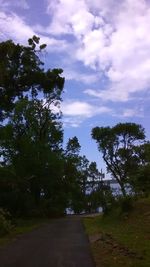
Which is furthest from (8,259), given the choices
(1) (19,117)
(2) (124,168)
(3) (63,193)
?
(2) (124,168)

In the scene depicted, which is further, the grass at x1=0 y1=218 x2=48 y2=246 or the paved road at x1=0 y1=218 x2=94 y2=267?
the grass at x1=0 y1=218 x2=48 y2=246

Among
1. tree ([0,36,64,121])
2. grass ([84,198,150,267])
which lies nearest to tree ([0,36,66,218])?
tree ([0,36,64,121])

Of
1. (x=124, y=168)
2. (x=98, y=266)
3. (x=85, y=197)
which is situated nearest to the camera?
(x=98, y=266)

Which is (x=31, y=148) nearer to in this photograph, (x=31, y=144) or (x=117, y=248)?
(x=31, y=144)

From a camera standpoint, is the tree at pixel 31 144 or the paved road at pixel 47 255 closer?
the paved road at pixel 47 255

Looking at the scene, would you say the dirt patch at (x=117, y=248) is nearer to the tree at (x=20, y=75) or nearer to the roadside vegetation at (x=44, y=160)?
the roadside vegetation at (x=44, y=160)

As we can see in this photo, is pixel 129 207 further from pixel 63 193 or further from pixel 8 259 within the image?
pixel 63 193

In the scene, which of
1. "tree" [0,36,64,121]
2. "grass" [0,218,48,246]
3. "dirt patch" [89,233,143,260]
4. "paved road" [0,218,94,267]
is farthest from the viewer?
"tree" [0,36,64,121]

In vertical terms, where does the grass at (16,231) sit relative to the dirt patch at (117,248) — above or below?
above

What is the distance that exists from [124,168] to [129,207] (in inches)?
1734

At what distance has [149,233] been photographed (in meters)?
18.7

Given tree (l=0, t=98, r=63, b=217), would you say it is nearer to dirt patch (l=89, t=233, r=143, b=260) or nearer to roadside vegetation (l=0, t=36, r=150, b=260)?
roadside vegetation (l=0, t=36, r=150, b=260)

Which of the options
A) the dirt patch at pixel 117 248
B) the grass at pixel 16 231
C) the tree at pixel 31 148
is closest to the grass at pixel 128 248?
the dirt patch at pixel 117 248

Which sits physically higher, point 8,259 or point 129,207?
point 129,207
